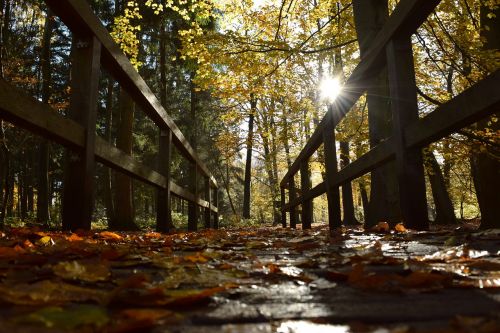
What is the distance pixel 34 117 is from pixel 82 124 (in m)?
0.69

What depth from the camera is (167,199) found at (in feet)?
17.4

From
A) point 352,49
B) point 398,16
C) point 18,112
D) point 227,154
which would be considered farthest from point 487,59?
point 227,154

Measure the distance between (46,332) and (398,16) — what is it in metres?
2.75

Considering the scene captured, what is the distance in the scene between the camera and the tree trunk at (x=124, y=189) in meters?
11.1

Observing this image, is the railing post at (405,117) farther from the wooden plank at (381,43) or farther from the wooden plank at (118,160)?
the wooden plank at (118,160)

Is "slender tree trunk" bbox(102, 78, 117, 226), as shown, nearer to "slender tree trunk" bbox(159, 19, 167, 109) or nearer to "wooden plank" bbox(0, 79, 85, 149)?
"slender tree trunk" bbox(159, 19, 167, 109)

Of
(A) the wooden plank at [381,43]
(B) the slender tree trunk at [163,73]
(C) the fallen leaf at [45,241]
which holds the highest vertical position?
(B) the slender tree trunk at [163,73]

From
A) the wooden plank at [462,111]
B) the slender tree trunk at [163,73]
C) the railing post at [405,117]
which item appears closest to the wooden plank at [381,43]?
the railing post at [405,117]

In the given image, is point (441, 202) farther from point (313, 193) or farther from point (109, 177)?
point (109, 177)

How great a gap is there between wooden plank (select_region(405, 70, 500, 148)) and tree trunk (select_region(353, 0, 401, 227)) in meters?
3.11

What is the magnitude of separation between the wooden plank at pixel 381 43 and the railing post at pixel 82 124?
2.09 meters

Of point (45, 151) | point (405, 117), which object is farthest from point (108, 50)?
point (45, 151)

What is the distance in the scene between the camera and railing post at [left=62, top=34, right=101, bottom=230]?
108 inches

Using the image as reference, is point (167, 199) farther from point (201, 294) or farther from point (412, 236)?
point (201, 294)
